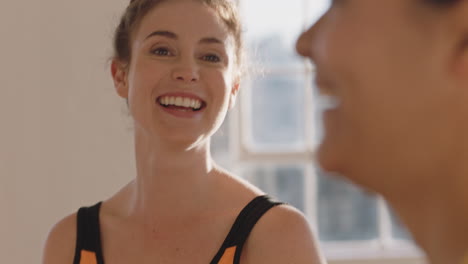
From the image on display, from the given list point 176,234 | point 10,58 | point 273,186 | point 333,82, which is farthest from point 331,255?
point 333,82

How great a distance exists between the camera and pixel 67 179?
10.3ft

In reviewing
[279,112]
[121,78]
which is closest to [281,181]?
[279,112]

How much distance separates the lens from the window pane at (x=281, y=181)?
3.86 meters

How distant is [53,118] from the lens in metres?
3.16

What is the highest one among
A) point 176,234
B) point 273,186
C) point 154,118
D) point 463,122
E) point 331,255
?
point 463,122

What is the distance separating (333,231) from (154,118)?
85.1 inches

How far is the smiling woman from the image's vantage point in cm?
186

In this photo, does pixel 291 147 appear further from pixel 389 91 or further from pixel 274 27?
pixel 389 91

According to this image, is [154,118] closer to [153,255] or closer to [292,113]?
[153,255]

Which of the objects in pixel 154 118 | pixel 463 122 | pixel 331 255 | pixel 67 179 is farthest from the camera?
pixel 331 255

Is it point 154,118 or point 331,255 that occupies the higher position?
point 154,118

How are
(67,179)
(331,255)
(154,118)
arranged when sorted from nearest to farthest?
1. (154,118)
2. (67,179)
3. (331,255)

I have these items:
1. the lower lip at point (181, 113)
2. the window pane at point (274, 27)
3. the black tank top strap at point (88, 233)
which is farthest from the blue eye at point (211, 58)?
the window pane at point (274, 27)

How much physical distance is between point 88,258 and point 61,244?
→ 10 cm
